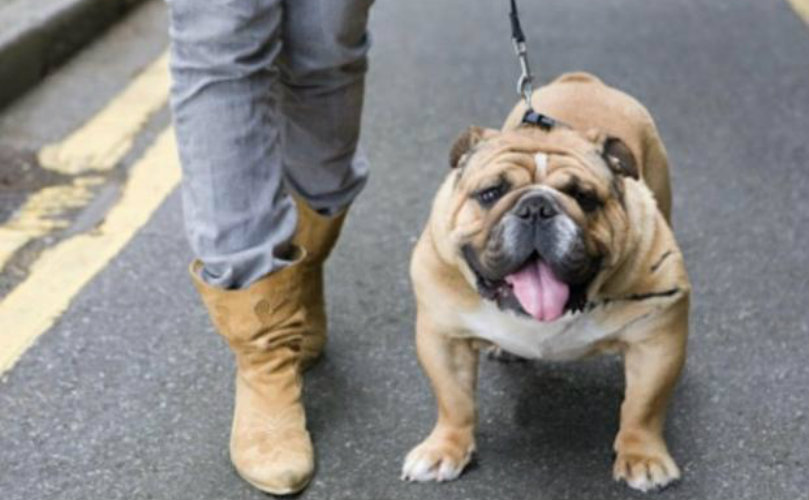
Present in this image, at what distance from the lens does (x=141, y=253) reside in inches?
156

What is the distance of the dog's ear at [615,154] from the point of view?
2.72 m

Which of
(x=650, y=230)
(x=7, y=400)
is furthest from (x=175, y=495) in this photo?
(x=650, y=230)

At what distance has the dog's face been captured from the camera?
2521 millimetres

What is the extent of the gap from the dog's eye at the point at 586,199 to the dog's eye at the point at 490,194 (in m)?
0.13

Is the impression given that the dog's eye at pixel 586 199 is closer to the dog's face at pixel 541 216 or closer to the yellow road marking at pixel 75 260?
the dog's face at pixel 541 216

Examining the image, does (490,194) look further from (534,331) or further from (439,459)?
(439,459)

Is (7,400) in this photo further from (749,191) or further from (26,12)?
(26,12)

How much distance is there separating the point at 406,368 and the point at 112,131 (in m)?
2.08

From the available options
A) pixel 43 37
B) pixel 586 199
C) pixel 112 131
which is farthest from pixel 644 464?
pixel 43 37

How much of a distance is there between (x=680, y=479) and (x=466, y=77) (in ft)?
10.5

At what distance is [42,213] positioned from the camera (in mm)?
4223

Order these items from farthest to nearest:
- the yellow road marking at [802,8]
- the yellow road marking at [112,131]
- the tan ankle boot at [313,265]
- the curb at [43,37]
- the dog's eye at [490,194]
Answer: the yellow road marking at [802,8]
the curb at [43,37]
the yellow road marking at [112,131]
the tan ankle boot at [313,265]
the dog's eye at [490,194]

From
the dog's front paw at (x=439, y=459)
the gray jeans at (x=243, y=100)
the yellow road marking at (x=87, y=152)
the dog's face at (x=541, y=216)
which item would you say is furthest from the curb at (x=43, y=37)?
the dog's face at (x=541, y=216)

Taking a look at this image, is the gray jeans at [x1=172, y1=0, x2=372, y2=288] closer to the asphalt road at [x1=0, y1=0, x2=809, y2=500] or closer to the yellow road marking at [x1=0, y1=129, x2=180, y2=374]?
the asphalt road at [x1=0, y1=0, x2=809, y2=500]
